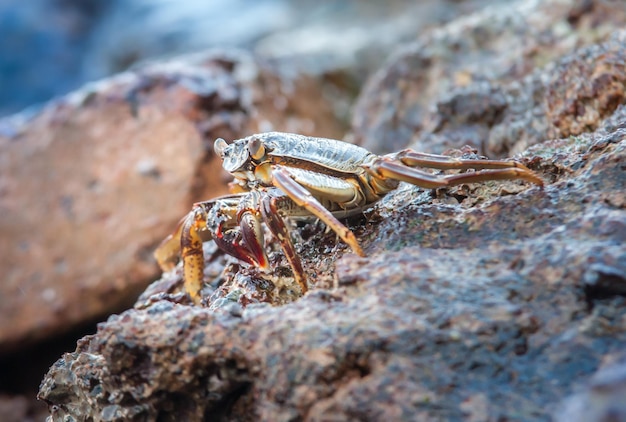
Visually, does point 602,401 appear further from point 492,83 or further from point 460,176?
point 492,83

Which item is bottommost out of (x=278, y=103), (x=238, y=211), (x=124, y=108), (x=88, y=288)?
(x=88, y=288)

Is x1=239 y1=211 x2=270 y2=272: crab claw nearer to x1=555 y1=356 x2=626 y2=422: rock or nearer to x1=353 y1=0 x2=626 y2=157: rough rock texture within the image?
x1=555 y1=356 x2=626 y2=422: rock

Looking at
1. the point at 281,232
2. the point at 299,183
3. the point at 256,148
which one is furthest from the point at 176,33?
the point at 281,232

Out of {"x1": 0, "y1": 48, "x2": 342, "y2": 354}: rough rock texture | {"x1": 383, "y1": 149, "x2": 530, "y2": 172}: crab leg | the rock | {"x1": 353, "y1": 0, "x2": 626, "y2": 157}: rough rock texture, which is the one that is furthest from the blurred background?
the rock

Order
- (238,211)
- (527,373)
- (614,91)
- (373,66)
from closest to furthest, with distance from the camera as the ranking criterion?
(527,373)
(238,211)
(614,91)
(373,66)

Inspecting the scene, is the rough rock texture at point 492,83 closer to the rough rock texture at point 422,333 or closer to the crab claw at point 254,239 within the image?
the rough rock texture at point 422,333

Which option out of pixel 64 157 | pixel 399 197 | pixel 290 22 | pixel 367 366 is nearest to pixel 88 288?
pixel 64 157

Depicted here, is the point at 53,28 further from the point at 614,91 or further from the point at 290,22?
the point at 614,91
